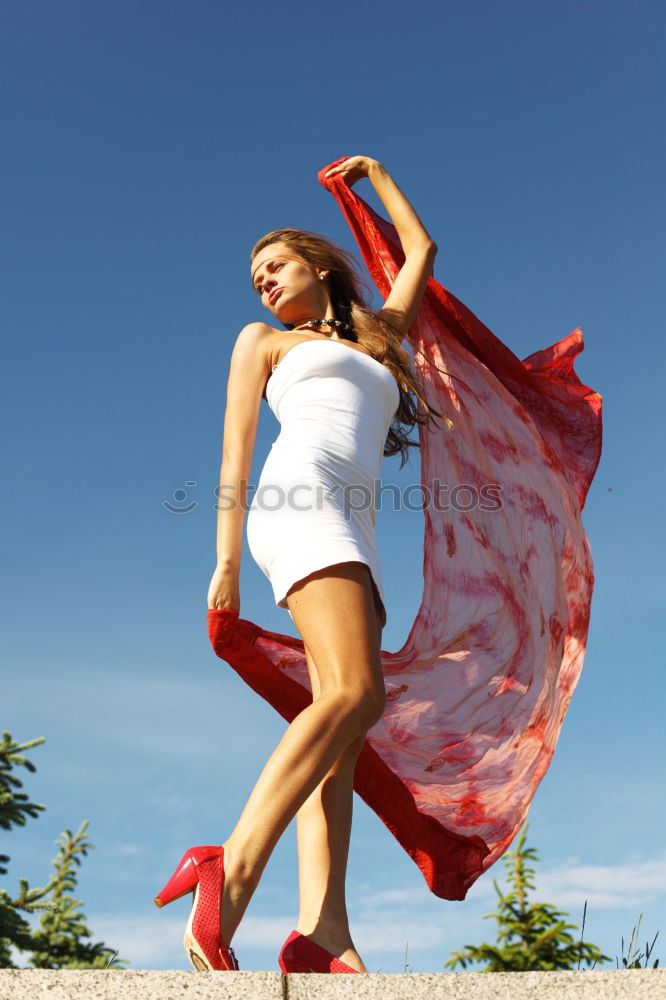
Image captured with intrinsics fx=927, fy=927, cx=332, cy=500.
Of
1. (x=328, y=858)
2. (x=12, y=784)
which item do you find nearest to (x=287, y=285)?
(x=328, y=858)

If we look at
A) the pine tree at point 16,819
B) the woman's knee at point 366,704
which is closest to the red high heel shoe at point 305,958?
the woman's knee at point 366,704

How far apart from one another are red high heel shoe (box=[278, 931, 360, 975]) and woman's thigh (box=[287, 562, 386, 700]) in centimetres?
70

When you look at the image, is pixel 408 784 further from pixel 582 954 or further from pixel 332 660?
pixel 582 954

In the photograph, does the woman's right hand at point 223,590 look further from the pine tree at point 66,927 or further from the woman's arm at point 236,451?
the pine tree at point 66,927

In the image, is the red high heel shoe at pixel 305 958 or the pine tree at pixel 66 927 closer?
the red high heel shoe at pixel 305 958

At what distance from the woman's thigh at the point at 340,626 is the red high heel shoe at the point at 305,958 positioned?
0.70 m

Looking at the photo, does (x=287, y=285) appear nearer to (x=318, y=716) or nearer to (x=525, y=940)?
(x=318, y=716)

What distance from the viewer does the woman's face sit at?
3703 millimetres

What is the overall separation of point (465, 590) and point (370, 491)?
1191 millimetres

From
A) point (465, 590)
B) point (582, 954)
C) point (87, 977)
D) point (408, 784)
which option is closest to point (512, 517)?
point (465, 590)

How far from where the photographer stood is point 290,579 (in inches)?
110

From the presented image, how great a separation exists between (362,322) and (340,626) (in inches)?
57.7

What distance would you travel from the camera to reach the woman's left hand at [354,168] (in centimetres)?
435

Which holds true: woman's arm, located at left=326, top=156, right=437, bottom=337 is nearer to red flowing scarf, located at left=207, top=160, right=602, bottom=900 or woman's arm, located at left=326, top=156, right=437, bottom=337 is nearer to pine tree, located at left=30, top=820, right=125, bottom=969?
red flowing scarf, located at left=207, top=160, right=602, bottom=900
